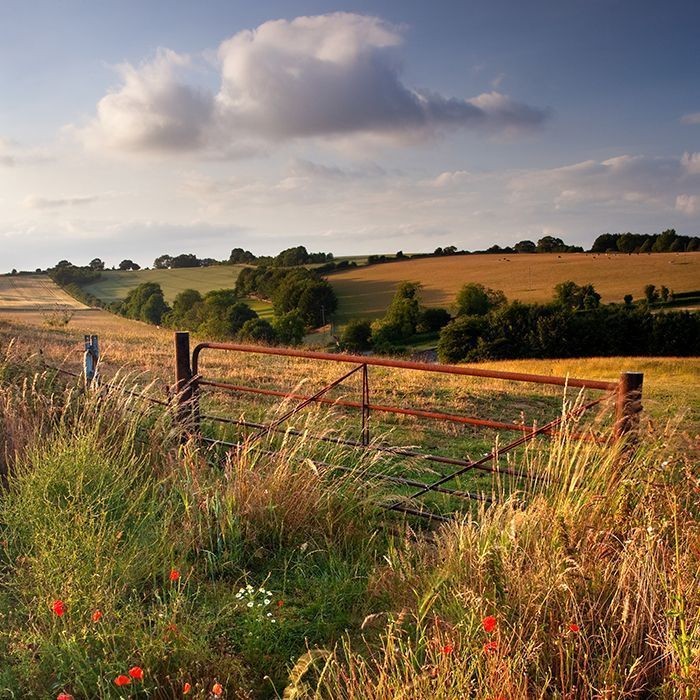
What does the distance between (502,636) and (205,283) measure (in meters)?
77.0

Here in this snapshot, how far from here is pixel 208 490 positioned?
14.3ft

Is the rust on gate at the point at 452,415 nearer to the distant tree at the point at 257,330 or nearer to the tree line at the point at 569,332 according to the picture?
the tree line at the point at 569,332

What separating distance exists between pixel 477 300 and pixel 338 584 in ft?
196

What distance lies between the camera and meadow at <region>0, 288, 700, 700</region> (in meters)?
2.51

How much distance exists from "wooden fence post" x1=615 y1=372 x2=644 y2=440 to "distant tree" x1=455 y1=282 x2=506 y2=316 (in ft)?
183

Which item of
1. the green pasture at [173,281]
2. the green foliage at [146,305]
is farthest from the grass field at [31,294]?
the green foliage at [146,305]

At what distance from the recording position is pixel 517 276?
69875 millimetres

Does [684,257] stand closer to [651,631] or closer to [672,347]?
[672,347]

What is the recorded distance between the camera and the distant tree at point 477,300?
2385 inches

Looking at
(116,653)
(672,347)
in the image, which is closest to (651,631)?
(116,653)

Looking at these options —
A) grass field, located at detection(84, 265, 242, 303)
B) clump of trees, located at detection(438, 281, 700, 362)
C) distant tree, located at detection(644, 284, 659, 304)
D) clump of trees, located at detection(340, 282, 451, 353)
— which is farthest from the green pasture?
distant tree, located at detection(644, 284, 659, 304)

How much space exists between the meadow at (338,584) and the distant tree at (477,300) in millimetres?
56097

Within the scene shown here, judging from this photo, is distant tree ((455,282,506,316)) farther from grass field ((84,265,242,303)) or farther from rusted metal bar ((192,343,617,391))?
rusted metal bar ((192,343,617,391))

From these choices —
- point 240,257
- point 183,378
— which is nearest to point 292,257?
point 240,257
